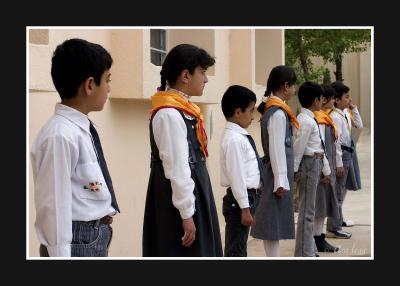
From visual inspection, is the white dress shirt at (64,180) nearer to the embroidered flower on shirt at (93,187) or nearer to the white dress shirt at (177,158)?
the embroidered flower on shirt at (93,187)

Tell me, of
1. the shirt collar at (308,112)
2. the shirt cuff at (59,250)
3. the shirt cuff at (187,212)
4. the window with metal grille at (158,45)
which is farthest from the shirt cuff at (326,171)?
the shirt cuff at (59,250)

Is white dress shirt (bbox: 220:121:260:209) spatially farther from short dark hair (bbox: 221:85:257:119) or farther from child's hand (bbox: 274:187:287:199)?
child's hand (bbox: 274:187:287:199)

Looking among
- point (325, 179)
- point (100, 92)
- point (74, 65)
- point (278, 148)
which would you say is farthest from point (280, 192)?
point (74, 65)

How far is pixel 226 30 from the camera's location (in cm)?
845

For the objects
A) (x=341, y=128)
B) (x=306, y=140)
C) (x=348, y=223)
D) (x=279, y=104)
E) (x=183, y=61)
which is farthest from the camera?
(x=348, y=223)

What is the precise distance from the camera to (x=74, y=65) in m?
3.06

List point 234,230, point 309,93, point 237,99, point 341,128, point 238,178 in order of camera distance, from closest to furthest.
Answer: point 238,178
point 234,230
point 237,99
point 309,93
point 341,128

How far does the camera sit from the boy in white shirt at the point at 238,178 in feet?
16.3

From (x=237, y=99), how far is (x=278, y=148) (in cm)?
70

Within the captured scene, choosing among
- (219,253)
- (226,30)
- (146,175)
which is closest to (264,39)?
(226,30)

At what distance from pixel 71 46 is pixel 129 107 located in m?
2.99

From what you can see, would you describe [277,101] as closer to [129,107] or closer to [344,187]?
[129,107]

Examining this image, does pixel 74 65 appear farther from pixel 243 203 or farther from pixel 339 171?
pixel 339 171

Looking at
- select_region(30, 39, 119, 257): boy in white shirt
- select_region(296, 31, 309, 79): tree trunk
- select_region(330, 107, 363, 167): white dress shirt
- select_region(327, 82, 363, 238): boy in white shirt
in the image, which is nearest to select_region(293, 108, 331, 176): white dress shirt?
select_region(330, 107, 363, 167): white dress shirt
